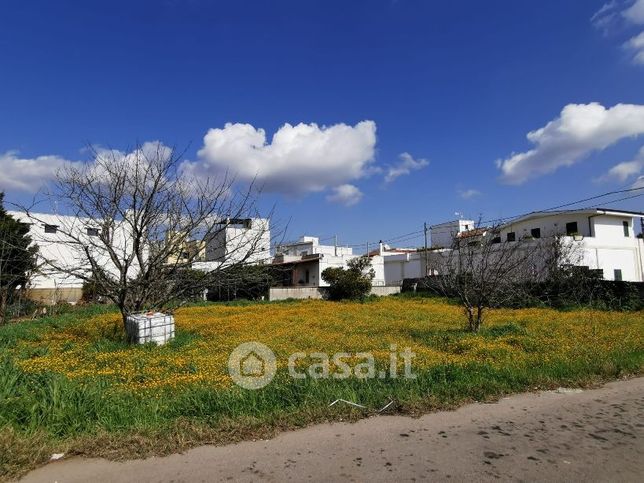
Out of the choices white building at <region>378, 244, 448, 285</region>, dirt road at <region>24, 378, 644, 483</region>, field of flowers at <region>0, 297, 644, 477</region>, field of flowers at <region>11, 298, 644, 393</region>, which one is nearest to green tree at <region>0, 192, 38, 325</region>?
field of flowers at <region>11, 298, 644, 393</region>

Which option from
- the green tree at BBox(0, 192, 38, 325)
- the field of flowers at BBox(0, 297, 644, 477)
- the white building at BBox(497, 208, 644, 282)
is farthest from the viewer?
the white building at BBox(497, 208, 644, 282)

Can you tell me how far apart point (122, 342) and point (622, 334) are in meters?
11.7

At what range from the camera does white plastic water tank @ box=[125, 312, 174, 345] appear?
10.8m

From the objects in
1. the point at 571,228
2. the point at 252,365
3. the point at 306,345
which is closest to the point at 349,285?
the point at 571,228

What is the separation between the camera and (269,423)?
4473mm

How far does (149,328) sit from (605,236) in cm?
3159

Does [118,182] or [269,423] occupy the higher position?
[118,182]

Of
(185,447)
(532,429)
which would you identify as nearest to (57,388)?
(185,447)

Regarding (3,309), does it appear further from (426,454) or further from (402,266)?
(402,266)

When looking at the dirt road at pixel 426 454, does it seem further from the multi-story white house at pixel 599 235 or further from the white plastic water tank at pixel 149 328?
the multi-story white house at pixel 599 235

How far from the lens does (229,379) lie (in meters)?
6.40

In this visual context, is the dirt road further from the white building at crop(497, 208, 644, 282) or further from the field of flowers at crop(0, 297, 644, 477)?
the white building at crop(497, 208, 644, 282)

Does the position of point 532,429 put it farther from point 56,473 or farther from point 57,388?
point 57,388

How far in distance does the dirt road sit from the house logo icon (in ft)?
6.48
